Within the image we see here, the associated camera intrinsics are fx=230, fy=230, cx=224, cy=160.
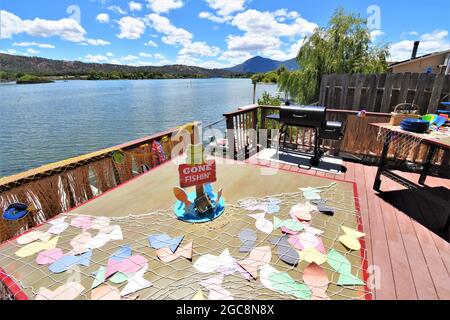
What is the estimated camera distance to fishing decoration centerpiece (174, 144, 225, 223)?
1.38m

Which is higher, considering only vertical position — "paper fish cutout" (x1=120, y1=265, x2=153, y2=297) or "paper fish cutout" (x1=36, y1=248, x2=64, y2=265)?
"paper fish cutout" (x1=36, y1=248, x2=64, y2=265)

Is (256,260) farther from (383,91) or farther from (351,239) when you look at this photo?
(383,91)

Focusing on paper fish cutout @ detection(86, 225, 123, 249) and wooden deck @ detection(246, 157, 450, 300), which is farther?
wooden deck @ detection(246, 157, 450, 300)

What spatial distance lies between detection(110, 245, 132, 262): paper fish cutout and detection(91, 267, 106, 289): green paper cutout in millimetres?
72

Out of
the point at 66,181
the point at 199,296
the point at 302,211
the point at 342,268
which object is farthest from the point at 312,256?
the point at 66,181

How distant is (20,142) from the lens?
12.4 m

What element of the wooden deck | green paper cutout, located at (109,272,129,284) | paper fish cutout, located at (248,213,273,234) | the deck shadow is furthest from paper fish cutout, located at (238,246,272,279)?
the deck shadow

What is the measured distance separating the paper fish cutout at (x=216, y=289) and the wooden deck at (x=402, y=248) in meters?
0.83

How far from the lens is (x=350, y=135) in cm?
407

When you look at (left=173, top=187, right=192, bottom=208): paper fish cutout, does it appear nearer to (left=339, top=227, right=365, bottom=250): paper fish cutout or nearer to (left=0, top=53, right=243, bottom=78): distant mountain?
(left=339, top=227, right=365, bottom=250): paper fish cutout

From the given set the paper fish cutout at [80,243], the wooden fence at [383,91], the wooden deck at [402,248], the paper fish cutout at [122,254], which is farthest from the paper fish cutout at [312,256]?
the wooden fence at [383,91]

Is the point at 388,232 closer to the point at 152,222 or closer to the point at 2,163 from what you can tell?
the point at 152,222
